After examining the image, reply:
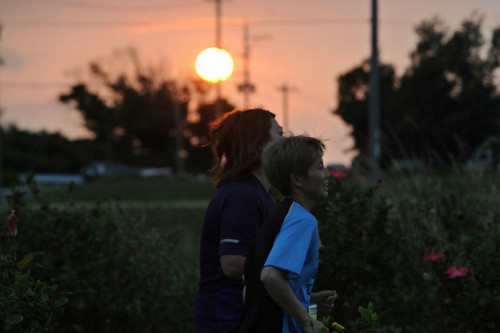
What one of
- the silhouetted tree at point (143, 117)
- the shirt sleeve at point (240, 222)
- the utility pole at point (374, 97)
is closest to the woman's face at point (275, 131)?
the shirt sleeve at point (240, 222)

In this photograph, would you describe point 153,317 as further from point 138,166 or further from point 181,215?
point 138,166

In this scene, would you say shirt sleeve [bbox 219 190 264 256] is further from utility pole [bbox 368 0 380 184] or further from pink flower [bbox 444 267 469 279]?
utility pole [bbox 368 0 380 184]

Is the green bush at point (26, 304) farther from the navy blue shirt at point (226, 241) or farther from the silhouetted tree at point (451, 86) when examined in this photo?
the silhouetted tree at point (451, 86)

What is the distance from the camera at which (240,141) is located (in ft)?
10.2

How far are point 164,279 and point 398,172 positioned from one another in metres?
3.50

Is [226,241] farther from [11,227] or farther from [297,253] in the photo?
[11,227]

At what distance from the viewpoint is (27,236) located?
17.6 ft

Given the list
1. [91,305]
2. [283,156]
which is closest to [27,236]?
[91,305]

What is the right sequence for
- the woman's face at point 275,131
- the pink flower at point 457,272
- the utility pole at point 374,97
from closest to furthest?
the woman's face at point 275,131 → the pink flower at point 457,272 → the utility pole at point 374,97

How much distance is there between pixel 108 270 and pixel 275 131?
2.93 meters

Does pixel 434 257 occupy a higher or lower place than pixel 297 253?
lower

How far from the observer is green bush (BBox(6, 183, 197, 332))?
5.37 m

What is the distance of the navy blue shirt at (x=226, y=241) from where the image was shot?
2898 mm

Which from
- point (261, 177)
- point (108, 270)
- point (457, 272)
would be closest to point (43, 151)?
point (108, 270)
